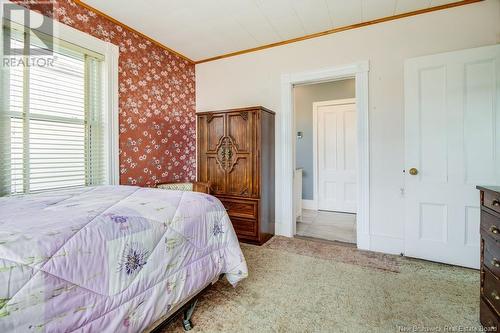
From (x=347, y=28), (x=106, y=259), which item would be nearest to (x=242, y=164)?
(x=347, y=28)

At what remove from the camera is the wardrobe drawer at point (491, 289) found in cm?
136

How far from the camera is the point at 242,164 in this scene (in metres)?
3.08

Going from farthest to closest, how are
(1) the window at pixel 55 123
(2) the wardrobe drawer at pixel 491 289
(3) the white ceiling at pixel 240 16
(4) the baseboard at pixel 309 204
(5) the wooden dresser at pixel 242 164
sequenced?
(4) the baseboard at pixel 309 204 < (5) the wooden dresser at pixel 242 164 < (3) the white ceiling at pixel 240 16 < (1) the window at pixel 55 123 < (2) the wardrobe drawer at pixel 491 289

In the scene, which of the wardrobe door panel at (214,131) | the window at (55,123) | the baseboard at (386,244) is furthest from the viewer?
the wardrobe door panel at (214,131)

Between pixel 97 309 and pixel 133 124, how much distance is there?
2.29 meters

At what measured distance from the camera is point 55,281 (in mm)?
862

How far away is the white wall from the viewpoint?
7.83 feet

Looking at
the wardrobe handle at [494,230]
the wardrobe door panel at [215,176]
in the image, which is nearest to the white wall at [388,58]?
the wardrobe door panel at [215,176]

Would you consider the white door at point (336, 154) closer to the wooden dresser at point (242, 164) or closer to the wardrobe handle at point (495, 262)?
the wooden dresser at point (242, 164)

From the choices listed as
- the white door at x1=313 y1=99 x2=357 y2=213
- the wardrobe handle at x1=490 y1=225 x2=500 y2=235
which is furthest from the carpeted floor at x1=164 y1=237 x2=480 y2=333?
A: the white door at x1=313 y1=99 x2=357 y2=213

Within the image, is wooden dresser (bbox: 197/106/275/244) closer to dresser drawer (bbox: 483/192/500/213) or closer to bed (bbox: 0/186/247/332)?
bed (bbox: 0/186/247/332)

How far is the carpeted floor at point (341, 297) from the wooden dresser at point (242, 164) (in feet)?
1.80

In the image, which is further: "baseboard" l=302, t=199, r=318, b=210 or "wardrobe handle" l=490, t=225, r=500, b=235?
"baseboard" l=302, t=199, r=318, b=210

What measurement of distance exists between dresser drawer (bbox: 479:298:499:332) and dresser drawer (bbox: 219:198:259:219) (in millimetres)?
2037
